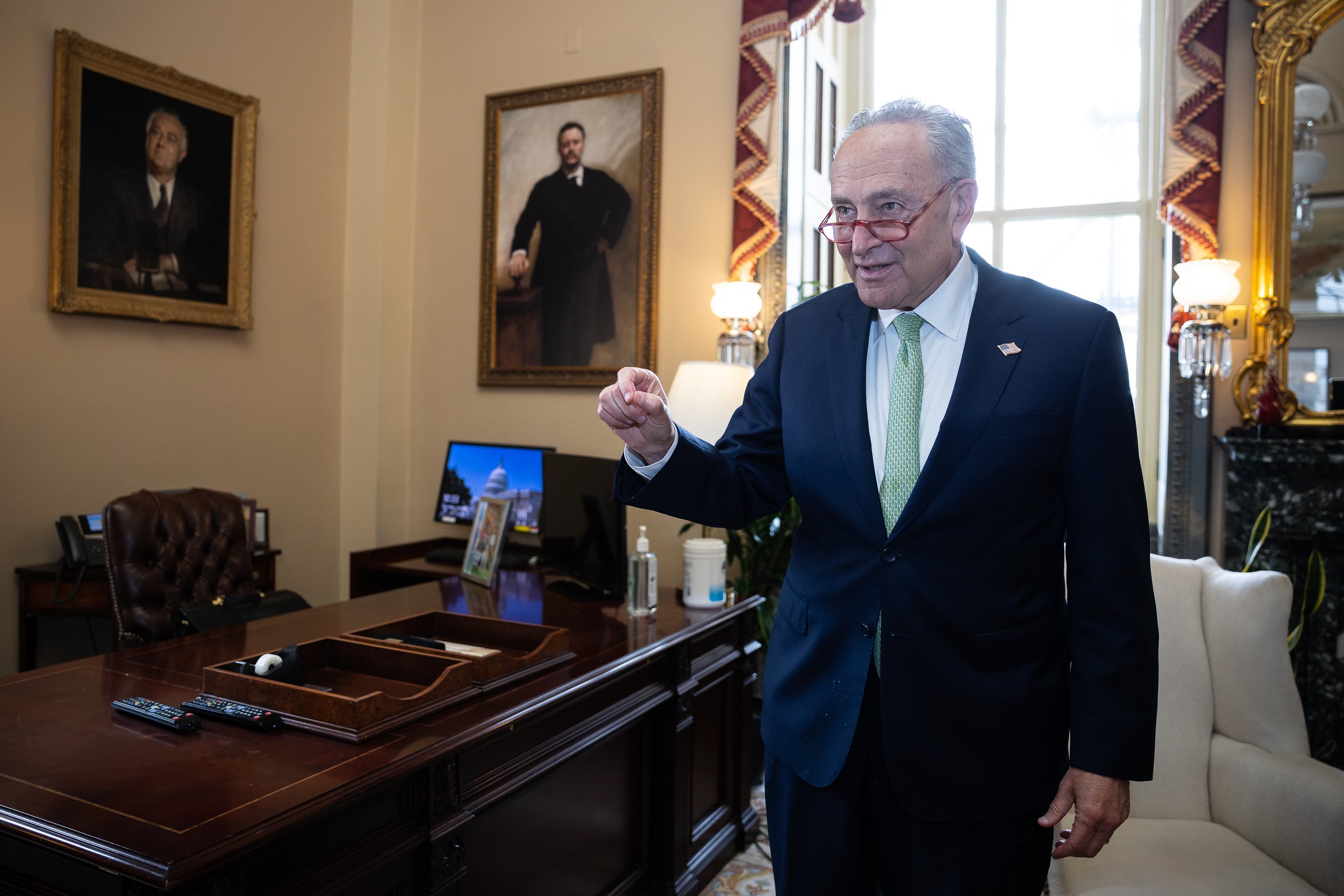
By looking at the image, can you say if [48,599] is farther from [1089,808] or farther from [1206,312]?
[1206,312]

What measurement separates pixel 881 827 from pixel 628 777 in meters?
1.12

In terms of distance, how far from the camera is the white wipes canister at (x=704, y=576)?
274cm

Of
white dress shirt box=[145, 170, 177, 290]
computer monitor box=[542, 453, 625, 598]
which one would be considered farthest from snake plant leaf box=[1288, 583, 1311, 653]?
white dress shirt box=[145, 170, 177, 290]

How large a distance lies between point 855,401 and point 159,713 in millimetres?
1279

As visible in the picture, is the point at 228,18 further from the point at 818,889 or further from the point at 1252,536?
the point at 1252,536

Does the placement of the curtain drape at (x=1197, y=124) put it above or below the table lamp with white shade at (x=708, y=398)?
above

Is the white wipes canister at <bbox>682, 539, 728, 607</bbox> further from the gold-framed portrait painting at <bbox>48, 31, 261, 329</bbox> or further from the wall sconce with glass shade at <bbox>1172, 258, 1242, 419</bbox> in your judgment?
the gold-framed portrait painting at <bbox>48, 31, 261, 329</bbox>

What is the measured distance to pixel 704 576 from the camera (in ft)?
8.98

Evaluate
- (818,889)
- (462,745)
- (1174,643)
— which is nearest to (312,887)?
(462,745)

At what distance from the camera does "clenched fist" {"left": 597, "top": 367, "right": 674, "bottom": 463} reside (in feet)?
4.13

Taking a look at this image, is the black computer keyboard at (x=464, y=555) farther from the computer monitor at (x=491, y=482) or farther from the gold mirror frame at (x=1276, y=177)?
the gold mirror frame at (x=1276, y=177)

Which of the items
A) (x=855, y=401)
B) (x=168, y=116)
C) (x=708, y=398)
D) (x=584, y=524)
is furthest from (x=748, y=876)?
(x=168, y=116)

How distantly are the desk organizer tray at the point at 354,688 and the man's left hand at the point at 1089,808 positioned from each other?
103 cm

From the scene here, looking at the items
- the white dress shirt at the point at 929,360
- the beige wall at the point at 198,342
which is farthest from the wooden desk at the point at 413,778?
the beige wall at the point at 198,342
